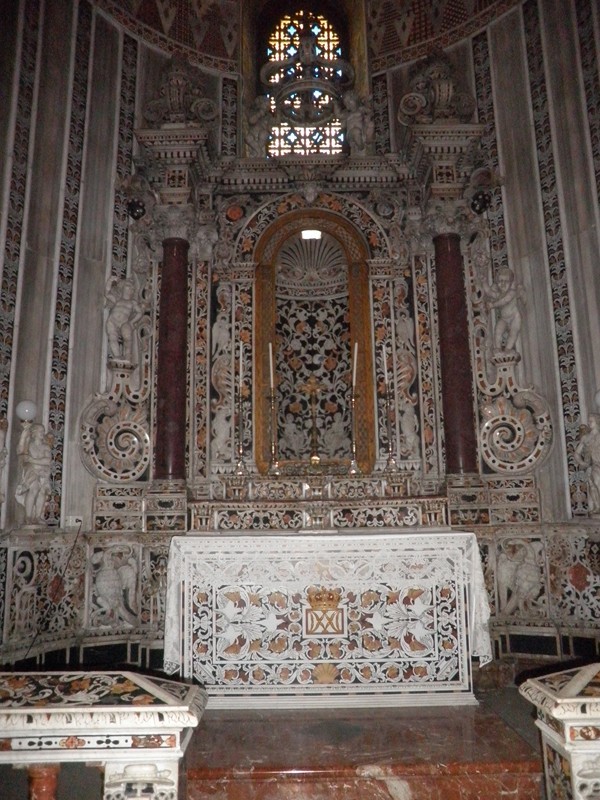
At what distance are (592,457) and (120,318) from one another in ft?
16.2

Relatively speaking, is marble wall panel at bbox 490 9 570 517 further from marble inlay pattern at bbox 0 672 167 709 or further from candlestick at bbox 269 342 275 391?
marble inlay pattern at bbox 0 672 167 709

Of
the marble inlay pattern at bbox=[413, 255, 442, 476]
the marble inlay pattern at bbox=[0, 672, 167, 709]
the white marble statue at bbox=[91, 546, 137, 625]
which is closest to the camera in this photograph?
the marble inlay pattern at bbox=[0, 672, 167, 709]

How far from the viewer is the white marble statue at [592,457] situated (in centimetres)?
643

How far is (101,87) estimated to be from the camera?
7973 millimetres

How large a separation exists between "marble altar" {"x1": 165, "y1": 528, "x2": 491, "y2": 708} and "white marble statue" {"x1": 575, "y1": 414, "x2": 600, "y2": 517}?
1.86 m

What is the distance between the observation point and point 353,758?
3.95m

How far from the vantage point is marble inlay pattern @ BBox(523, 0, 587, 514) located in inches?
274

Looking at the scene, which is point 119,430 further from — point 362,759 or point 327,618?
point 362,759

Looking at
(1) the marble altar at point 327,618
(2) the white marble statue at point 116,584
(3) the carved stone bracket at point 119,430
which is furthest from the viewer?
(3) the carved stone bracket at point 119,430

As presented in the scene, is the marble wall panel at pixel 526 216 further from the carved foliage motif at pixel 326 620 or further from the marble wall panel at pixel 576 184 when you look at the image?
the carved foliage motif at pixel 326 620

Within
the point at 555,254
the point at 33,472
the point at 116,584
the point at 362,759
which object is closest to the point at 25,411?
the point at 33,472

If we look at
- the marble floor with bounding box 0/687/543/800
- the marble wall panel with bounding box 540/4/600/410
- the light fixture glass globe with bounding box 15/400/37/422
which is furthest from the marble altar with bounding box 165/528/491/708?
the marble wall panel with bounding box 540/4/600/410

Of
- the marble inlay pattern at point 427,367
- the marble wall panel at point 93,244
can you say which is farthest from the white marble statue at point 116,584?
the marble inlay pattern at point 427,367

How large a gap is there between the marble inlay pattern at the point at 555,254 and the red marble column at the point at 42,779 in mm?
5518
